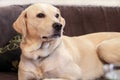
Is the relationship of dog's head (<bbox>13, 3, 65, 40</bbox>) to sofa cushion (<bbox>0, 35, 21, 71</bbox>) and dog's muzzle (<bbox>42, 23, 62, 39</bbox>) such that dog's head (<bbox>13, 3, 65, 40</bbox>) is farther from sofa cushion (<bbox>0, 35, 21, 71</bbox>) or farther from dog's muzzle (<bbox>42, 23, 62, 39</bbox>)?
sofa cushion (<bbox>0, 35, 21, 71</bbox>)

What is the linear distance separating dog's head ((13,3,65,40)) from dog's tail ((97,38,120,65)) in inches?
17.9

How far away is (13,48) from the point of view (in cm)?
234

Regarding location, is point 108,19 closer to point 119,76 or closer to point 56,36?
point 56,36

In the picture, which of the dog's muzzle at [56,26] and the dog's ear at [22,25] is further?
the dog's ear at [22,25]

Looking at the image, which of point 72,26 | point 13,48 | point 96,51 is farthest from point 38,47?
point 72,26

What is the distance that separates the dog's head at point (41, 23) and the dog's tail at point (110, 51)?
17.9 inches

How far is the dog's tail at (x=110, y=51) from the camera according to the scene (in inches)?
88.7

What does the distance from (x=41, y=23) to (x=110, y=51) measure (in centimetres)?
62

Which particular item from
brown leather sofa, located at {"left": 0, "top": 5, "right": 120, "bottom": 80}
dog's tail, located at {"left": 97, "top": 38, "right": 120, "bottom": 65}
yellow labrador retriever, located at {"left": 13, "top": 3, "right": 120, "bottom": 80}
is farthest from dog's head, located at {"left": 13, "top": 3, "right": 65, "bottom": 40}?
brown leather sofa, located at {"left": 0, "top": 5, "right": 120, "bottom": 80}

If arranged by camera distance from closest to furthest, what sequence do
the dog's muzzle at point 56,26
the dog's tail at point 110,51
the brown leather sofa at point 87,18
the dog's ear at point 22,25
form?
the dog's muzzle at point 56,26 → the dog's ear at point 22,25 → the dog's tail at point 110,51 → the brown leather sofa at point 87,18

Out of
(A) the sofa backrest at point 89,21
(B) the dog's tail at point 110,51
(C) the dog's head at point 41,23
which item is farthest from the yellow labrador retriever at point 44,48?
(A) the sofa backrest at point 89,21

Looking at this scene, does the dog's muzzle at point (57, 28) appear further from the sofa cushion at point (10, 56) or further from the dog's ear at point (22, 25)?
the sofa cushion at point (10, 56)

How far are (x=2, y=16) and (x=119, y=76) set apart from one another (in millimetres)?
1342

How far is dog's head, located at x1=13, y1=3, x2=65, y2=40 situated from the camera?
1.91 m
